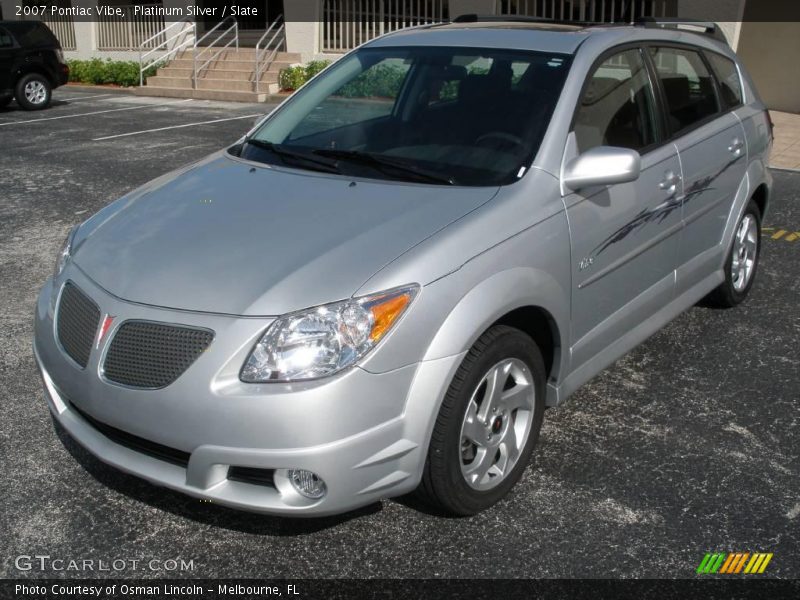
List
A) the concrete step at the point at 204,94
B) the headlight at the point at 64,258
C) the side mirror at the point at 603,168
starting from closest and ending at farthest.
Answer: the side mirror at the point at 603,168 → the headlight at the point at 64,258 → the concrete step at the point at 204,94

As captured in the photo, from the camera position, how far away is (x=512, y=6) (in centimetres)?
1748

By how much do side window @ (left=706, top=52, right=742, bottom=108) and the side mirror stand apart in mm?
1889

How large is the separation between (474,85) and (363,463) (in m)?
1.98

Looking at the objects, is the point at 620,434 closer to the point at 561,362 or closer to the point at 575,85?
the point at 561,362

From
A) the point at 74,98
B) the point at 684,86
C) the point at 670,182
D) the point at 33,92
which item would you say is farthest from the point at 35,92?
the point at 670,182

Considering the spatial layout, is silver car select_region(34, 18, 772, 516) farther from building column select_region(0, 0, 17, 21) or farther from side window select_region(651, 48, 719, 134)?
building column select_region(0, 0, 17, 21)

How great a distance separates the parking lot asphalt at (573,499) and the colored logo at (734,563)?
0.10 ft

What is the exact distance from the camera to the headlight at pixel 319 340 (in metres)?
2.79

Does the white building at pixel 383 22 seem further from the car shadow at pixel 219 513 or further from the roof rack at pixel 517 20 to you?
the car shadow at pixel 219 513

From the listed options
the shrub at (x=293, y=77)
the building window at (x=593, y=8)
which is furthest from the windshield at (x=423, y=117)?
the shrub at (x=293, y=77)

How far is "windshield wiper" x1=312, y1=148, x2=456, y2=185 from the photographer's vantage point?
359cm

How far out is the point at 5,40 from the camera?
51.9ft

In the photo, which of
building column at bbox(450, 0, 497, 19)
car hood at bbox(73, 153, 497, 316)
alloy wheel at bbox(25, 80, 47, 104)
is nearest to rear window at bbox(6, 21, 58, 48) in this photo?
alloy wheel at bbox(25, 80, 47, 104)

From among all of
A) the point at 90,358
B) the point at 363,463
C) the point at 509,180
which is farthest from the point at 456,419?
the point at 90,358
